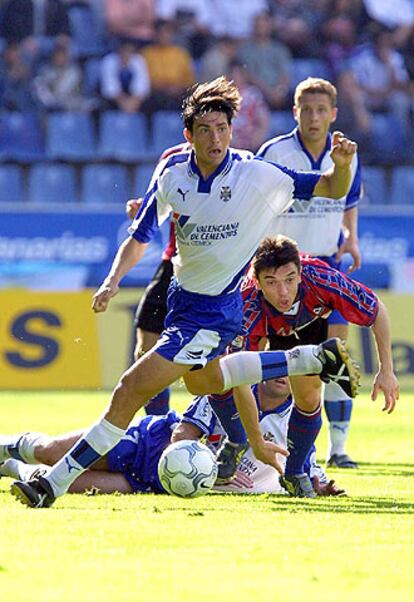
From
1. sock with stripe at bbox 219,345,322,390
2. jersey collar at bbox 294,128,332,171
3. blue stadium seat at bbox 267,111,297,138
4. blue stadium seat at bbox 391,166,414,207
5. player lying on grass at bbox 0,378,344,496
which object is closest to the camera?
sock with stripe at bbox 219,345,322,390

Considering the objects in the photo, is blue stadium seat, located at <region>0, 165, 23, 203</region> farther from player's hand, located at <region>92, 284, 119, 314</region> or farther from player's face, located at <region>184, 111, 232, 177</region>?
player's hand, located at <region>92, 284, 119, 314</region>

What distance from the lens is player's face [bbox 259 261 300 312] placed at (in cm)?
632

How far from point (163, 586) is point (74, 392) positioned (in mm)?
10321

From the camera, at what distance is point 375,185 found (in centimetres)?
1769

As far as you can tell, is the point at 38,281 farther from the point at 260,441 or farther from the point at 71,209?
the point at 260,441

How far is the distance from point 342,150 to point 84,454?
1688mm

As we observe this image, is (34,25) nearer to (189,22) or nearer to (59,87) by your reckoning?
(59,87)

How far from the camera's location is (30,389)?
14.2m

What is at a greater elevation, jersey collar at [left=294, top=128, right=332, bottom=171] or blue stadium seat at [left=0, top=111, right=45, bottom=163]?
jersey collar at [left=294, top=128, right=332, bottom=171]

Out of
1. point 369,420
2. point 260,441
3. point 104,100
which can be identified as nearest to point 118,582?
point 260,441

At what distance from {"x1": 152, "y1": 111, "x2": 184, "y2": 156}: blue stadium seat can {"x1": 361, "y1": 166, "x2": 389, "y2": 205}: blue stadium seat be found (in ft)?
8.06

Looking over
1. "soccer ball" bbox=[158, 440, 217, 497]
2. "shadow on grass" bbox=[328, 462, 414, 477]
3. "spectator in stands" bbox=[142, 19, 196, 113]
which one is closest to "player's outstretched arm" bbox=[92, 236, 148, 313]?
"soccer ball" bbox=[158, 440, 217, 497]

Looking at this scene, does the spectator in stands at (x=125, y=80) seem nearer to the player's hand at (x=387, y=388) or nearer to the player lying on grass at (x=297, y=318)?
the player lying on grass at (x=297, y=318)

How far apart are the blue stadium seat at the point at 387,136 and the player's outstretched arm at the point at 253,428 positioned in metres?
12.2
